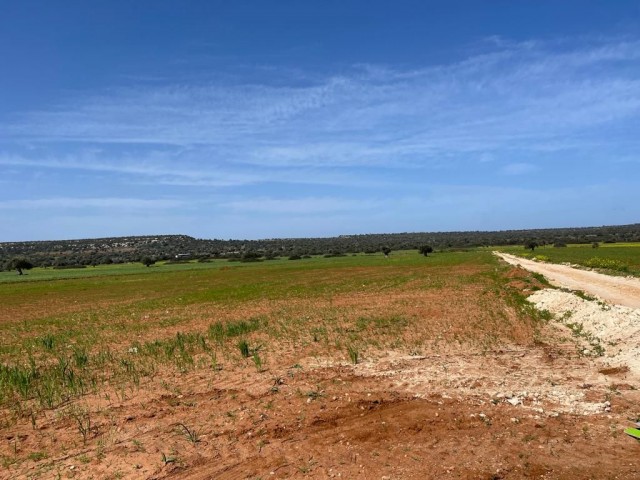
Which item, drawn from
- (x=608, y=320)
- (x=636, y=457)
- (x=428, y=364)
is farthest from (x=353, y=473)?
(x=608, y=320)

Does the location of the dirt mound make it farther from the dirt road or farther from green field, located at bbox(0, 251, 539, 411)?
the dirt road

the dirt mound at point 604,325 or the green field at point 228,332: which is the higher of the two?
the dirt mound at point 604,325

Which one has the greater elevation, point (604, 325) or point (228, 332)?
point (604, 325)

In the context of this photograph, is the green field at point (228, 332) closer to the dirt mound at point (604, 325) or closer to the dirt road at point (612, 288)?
the dirt mound at point (604, 325)

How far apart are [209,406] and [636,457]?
7802 mm

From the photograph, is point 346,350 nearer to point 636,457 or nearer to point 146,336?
point 636,457

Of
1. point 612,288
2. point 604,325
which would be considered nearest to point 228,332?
point 604,325

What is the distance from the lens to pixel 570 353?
13898mm

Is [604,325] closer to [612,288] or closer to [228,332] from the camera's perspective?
[228,332]

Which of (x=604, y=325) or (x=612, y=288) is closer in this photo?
(x=604, y=325)

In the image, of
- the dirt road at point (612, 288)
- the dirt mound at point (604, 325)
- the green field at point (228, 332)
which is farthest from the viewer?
the dirt road at point (612, 288)

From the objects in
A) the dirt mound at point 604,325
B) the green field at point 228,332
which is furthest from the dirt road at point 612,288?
the green field at point 228,332

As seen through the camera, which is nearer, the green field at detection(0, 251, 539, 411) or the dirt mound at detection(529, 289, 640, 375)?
the dirt mound at detection(529, 289, 640, 375)

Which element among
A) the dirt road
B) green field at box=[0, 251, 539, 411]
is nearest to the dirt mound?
green field at box=[0, 251, 539, 411]
